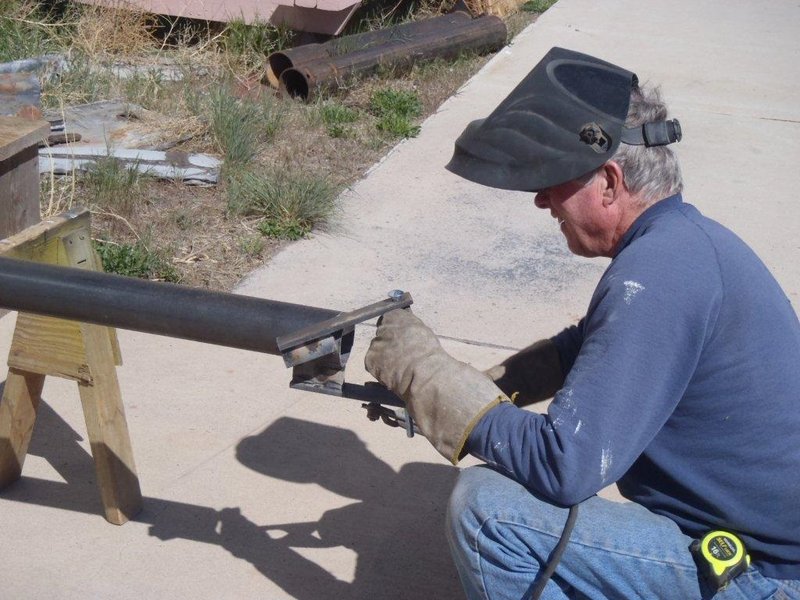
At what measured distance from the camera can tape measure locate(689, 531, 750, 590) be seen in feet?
6.40

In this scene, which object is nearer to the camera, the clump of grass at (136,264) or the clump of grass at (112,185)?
the clump of grass at (136,264)

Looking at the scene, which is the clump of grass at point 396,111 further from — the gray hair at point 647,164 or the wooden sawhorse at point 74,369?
the gray hair at point 647,164

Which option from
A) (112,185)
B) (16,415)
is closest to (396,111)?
(112,185)

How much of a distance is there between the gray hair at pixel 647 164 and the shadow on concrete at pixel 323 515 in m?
1.30

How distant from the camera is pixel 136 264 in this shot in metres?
4.41

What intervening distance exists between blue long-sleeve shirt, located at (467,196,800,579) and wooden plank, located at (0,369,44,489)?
1534 mm

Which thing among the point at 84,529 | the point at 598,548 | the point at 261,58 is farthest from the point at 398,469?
the point at 261,58

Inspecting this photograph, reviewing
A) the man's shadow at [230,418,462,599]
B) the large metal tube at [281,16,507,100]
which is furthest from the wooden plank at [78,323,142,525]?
the large metal tube at [281,16,507,100]

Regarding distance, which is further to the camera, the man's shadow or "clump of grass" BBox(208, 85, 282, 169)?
"clump of grass" BBox(208, 85, 282, 169)

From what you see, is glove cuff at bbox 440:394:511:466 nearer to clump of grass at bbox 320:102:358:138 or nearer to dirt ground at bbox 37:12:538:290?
dirt ground at bbox 37:12:538:290

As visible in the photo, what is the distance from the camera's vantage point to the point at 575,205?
2117 mm

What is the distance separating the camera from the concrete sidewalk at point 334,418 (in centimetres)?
289

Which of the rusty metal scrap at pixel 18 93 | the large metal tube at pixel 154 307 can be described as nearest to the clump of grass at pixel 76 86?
the rusty metal scrap at pixel 18 93

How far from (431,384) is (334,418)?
1530mm
